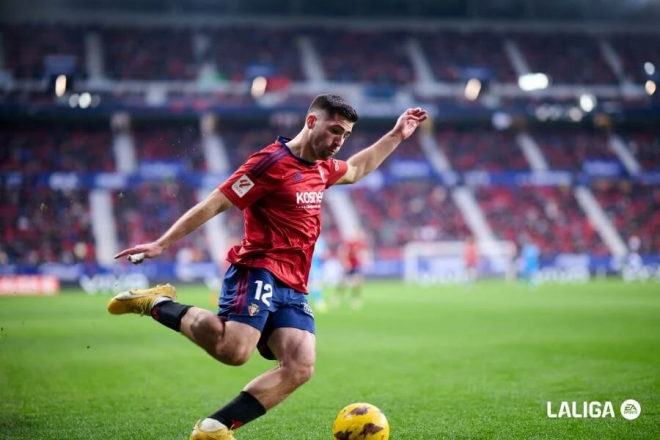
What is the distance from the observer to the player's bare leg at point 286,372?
5770mm

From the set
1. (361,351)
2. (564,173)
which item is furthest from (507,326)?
(564,173)

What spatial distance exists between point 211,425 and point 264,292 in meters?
1.01

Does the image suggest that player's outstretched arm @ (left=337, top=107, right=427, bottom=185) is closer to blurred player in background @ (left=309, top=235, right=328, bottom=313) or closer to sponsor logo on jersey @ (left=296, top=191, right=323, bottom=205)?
sponsor logo on jersey @ (left=296, top=191, right=323, bottom=205)

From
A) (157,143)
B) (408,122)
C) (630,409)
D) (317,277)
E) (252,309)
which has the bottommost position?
(630,409)

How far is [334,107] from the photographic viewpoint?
5.89 metres

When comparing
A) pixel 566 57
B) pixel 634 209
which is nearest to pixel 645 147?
pixel 634 209

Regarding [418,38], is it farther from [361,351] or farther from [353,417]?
[353,417]

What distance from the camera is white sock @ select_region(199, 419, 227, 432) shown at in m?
5.55

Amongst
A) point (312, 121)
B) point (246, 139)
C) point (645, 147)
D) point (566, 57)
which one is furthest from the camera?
point (566, 57)

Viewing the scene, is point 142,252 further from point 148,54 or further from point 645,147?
point 645,147

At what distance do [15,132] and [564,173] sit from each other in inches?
1177

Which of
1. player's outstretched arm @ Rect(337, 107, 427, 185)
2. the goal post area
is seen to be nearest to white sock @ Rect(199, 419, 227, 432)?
player's outstretched arm @ Rect(337, 107, 427, 185)

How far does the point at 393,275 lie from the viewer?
40.8 m

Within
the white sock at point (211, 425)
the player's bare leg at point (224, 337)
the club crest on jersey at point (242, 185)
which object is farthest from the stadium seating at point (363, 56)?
the white sock at point (211, 425)
